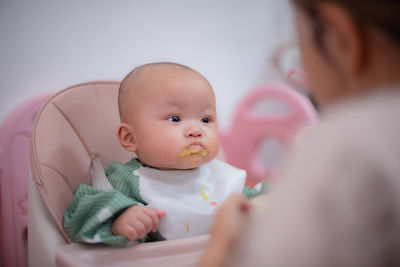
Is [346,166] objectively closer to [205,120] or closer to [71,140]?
[205,120]

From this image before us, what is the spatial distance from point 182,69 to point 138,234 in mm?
352

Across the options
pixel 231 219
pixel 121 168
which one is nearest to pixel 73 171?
pixel 121 168

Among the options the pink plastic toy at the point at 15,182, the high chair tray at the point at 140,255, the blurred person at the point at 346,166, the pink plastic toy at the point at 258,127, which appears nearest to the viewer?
the blurred person at the point at 346,166

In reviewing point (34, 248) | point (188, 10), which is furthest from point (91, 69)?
point (34, 248)

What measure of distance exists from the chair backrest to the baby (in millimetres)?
56

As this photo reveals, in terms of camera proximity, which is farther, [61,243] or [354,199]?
[61,243]

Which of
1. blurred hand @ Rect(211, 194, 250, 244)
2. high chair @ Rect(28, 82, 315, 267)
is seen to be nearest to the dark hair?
blurred hand @ Rect(211, 194, 250, 244)

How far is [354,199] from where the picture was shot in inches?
10.3

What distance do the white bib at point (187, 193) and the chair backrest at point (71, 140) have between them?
135mm

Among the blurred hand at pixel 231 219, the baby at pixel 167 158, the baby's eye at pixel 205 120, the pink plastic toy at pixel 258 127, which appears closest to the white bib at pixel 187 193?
the baby at pixel 167 158

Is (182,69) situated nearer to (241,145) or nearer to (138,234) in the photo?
(138,234)

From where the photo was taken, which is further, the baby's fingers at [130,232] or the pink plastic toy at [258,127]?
the pink plastic toy at [258,127]

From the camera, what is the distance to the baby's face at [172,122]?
0.74 metres

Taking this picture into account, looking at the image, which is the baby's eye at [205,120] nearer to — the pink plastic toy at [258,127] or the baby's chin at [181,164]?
the baby's chin at [181,164]
